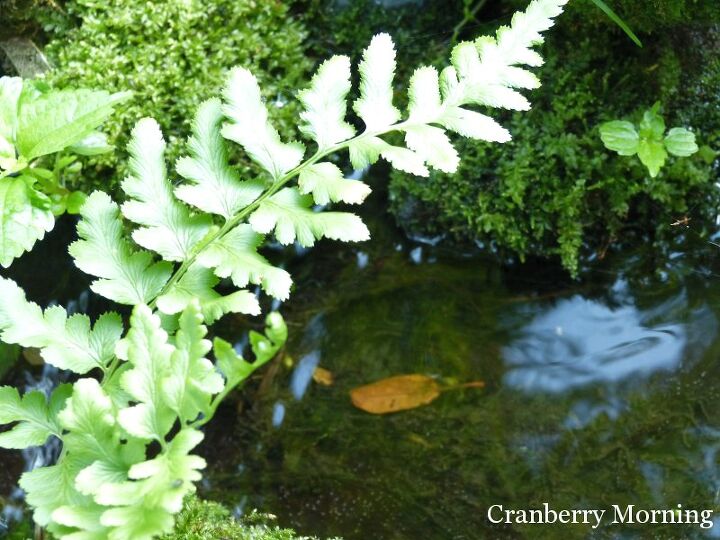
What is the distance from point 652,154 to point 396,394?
1.42 meters

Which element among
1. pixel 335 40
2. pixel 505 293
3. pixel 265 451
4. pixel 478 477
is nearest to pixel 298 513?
pixel 265 451

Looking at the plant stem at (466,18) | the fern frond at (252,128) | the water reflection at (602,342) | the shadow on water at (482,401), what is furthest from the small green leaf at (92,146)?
the water reflection at (602,342)

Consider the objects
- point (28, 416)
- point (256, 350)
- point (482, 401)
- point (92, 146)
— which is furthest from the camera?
point (482, 401)

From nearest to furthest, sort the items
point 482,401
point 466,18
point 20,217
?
1. point 20,217
2. point 482,401
3. point 466,18

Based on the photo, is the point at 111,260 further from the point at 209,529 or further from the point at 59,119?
the point at 209,529

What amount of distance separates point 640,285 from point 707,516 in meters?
1.15

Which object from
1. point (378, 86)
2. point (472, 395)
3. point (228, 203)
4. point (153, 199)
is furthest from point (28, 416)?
point (472, 395)

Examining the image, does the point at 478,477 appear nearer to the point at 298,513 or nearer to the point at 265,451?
the point at 298,513

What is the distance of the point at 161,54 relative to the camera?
317 cm

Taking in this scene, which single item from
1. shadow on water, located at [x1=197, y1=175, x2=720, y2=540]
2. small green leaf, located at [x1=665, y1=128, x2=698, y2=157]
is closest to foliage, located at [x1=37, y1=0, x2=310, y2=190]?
shadow on water, located at [x1=197, y1=175, x2=720, y2=540]

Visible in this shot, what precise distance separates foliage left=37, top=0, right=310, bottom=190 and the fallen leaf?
3.59 feet

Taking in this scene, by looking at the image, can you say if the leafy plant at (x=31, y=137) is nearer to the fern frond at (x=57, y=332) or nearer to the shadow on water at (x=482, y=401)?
the fern frond at (x=57, y=332)

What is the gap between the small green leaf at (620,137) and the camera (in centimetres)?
285

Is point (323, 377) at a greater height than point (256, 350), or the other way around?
point (256, 350)
